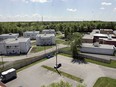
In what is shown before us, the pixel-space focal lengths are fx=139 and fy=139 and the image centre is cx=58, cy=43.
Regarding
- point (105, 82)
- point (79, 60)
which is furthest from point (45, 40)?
point (105, 82)

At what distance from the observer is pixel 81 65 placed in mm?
42000

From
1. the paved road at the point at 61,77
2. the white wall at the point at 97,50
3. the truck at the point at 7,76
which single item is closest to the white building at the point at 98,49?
the white wall at the point at 97,50

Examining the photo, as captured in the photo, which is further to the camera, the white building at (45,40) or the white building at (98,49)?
the white building at (45,40)

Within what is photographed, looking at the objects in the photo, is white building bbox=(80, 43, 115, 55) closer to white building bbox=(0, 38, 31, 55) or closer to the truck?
white building bbox=(0, 38, 31, 55)

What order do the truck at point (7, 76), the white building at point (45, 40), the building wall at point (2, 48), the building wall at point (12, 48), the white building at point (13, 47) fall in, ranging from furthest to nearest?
the white building at point (45, 40)
the building wall at point (12, 48)
the white building at point (13, 47)
the building wall at point (2, 48)
the truck at point (7, 76)

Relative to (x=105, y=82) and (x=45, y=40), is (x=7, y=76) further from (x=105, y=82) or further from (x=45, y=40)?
(x=45, y=40)

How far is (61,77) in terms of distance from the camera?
34.5 meters

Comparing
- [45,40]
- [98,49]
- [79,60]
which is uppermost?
[45,40]

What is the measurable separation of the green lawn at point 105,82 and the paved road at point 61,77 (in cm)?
101

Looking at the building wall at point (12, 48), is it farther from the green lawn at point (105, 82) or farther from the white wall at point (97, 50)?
the green lawn at point (105, 82)

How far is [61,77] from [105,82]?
10353 mm

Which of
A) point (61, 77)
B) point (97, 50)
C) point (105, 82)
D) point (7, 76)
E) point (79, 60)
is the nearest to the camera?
point (105, 82)

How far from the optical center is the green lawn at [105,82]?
3033cm

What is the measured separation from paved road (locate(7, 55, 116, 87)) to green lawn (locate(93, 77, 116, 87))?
1.01 metres
